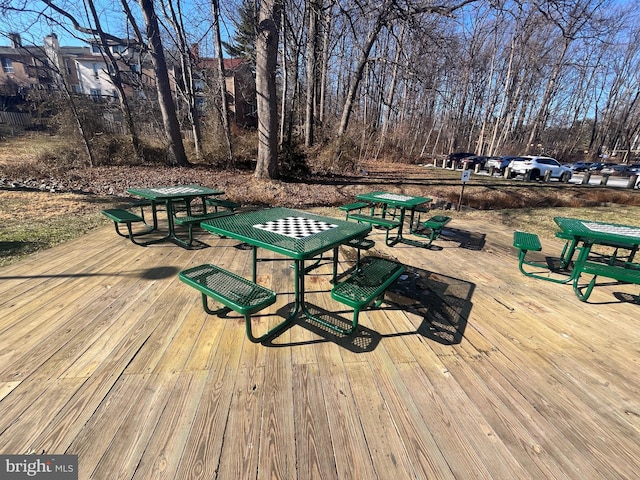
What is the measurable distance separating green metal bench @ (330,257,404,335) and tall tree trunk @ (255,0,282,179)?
24.5ft

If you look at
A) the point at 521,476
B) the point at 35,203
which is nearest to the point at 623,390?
the point at 521,476

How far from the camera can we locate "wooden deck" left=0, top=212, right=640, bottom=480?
1438 millimetres

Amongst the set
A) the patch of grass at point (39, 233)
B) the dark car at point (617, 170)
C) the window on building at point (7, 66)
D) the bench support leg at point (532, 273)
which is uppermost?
the window on building at point (7, 66)

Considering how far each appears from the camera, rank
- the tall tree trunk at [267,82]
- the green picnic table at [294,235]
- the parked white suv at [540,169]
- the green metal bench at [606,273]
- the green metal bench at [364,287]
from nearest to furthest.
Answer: the green metal bench at [364,287] → the green picnic table at [294,235] → the green metal bench at [606,273] → the tall tree trunk at [267,82] → the parked white suv at [540,169]

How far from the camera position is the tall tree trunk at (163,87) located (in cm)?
980

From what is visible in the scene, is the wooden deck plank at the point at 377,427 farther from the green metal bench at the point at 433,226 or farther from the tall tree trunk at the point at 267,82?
the tall tree trunk at the point at 267,82

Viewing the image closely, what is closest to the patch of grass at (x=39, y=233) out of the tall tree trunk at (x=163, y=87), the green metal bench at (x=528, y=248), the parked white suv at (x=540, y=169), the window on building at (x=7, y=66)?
the tall tree trunk at (x=163, y=87)

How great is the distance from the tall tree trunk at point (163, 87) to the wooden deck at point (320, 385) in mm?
9189

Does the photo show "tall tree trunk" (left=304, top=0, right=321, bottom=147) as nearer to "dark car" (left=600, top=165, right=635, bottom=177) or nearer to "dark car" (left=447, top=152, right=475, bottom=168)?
"dark car" (left=447, top=152, right=475, bottom=168)

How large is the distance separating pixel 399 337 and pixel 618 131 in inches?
2029

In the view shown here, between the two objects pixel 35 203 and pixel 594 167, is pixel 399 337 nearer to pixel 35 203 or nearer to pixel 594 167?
pixel 35 203

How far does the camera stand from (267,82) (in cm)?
857

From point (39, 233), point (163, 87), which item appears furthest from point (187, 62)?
point (39, 233)

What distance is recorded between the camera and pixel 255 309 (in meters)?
1.93
